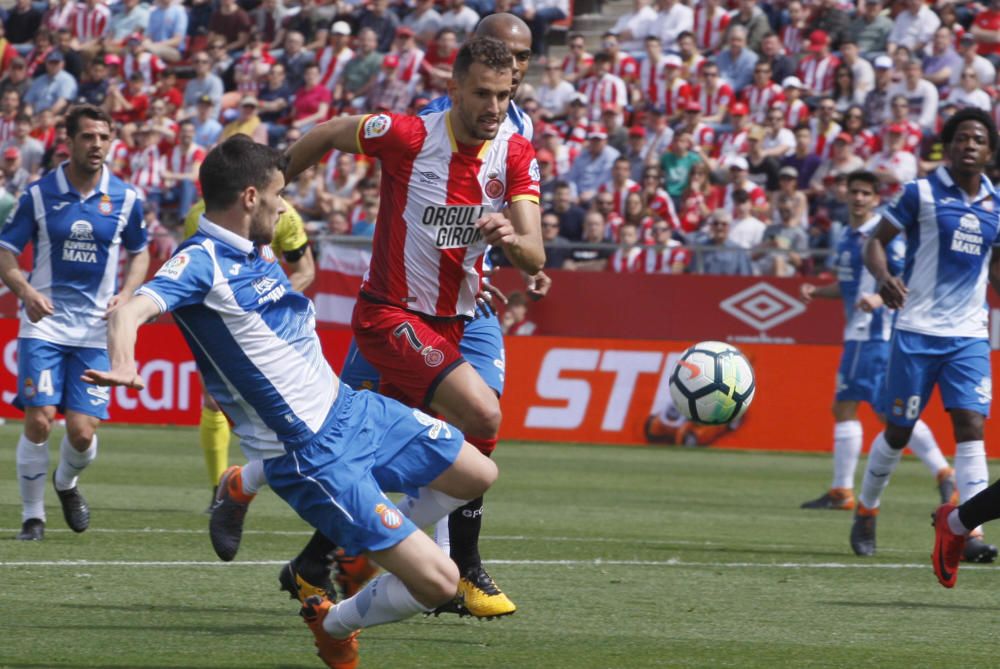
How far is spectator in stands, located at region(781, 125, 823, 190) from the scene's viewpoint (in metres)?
21.0

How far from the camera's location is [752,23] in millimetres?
23641

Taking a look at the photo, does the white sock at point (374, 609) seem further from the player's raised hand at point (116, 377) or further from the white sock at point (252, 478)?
the white sock at point (252, 478)

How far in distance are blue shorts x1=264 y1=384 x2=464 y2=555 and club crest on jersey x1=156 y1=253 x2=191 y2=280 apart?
74 centimetres

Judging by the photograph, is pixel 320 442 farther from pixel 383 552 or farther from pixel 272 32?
pixel 272 32

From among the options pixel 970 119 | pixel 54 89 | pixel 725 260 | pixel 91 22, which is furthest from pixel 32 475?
pixel 91 22

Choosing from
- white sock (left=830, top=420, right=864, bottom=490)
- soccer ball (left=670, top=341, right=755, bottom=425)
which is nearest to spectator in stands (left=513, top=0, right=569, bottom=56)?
white sock (left=830, top=420, right=864, bottom=490)

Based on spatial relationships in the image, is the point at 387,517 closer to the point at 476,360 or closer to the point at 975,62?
the point at 476,360

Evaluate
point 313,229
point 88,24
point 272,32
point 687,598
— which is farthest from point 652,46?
point 687,598

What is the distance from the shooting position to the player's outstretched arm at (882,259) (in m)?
9.62

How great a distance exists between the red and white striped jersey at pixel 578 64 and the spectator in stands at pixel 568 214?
3.97 m

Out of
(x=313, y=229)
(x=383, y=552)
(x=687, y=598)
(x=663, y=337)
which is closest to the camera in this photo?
(x=383, y=552)

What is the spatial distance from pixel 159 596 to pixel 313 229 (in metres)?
15.3

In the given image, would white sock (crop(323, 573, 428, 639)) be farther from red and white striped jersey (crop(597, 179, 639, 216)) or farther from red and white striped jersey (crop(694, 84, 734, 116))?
red and white striped jersey (crop(694, 84, 734, 116))

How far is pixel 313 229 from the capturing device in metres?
22.7
